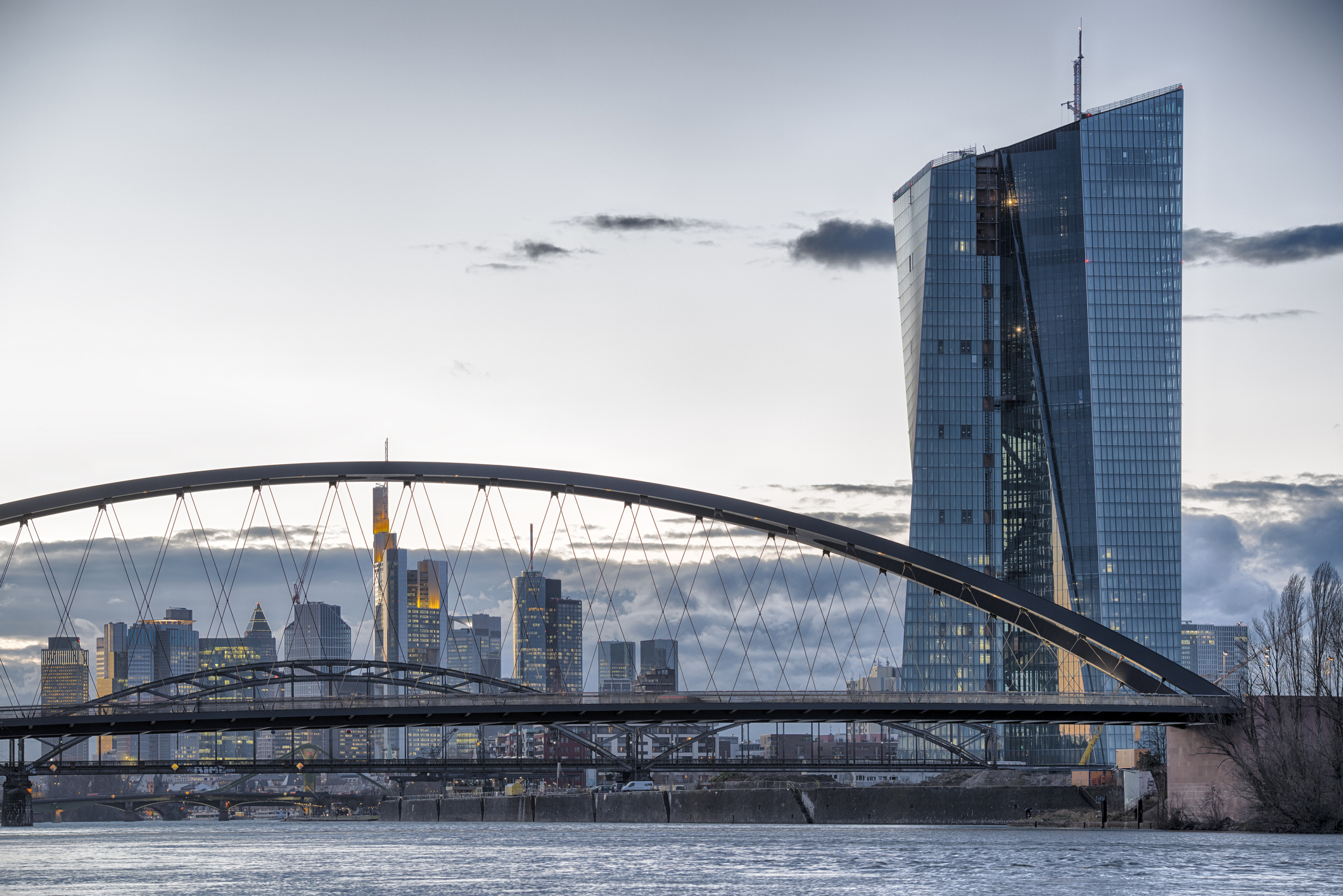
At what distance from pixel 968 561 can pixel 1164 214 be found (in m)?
44.3

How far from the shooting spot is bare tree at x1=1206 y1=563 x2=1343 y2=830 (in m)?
65.8

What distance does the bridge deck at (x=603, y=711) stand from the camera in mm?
63281

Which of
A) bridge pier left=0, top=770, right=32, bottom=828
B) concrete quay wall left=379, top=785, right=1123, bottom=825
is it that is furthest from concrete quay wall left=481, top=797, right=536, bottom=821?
bridge pier left=0, top=770, right=32, bottom=828

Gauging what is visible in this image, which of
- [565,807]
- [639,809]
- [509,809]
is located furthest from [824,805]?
[509,809]

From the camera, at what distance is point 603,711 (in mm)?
65438

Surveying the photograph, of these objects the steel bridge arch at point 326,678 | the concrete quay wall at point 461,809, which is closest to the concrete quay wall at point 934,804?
the steel bridge arch at point 326,678

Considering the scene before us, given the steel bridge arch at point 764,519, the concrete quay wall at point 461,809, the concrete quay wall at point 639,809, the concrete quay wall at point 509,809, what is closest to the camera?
the steel bridge arch at point 764,519

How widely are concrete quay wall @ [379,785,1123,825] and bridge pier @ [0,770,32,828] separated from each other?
41.1 m

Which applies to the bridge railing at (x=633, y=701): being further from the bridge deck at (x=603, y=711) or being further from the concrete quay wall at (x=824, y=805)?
the concrete quay wall at (x=824, y=805)

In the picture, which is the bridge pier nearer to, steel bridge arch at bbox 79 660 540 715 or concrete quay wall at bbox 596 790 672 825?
steel bridge arch at bbox 79 660 540 715

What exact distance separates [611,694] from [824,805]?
46875 mm

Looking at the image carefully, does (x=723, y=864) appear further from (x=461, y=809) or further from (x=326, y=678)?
(x=461, y=809)

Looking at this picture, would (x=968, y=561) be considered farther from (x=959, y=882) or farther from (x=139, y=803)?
(x=959, y=882)

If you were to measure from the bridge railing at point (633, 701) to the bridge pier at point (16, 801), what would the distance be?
38.4m
